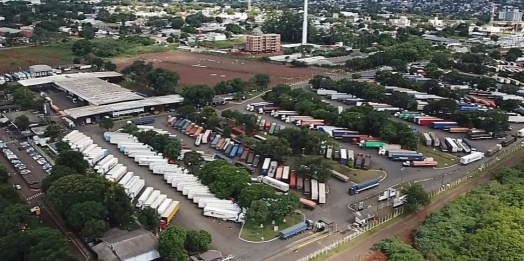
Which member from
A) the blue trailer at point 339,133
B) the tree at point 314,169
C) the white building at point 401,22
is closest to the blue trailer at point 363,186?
the tree at point 314,169

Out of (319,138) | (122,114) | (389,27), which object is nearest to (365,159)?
(319,138)

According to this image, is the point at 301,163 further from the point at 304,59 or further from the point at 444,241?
the point at 304,59

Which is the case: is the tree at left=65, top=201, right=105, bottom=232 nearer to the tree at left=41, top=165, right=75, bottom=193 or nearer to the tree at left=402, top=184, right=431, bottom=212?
the tree at left=41, top=165, right=75, bottom=193

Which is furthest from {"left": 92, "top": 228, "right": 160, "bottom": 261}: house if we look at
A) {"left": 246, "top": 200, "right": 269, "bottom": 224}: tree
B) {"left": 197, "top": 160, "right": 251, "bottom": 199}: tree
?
{"left": 197, "top": 160, "right": 251, "bottom": 199}: tree

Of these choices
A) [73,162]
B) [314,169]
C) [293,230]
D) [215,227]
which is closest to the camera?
[293,230]

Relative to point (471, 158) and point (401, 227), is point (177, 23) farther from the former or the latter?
point (401, 227)

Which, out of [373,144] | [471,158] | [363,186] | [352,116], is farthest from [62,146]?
[471,158]
